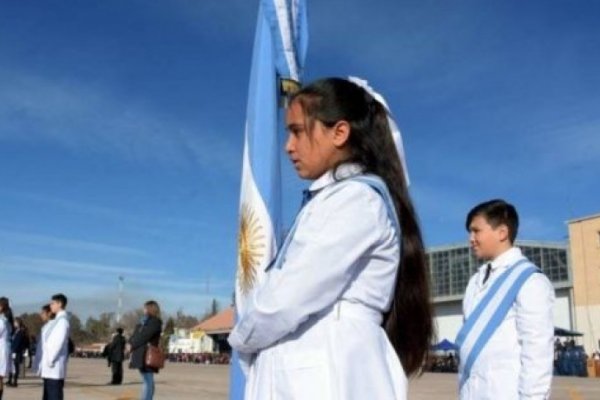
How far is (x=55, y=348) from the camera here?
984cm

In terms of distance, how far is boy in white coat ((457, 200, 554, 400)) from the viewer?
3746 millimetres

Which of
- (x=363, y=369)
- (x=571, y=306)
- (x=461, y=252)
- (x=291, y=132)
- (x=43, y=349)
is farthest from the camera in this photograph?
(x=461, y=252)

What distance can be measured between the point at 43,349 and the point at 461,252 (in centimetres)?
5931

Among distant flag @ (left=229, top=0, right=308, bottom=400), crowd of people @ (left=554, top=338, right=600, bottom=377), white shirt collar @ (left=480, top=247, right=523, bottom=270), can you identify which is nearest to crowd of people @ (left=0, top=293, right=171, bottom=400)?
distant flag @ (left=229, top=0, right=308, bottom=400)

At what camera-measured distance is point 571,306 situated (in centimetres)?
5659

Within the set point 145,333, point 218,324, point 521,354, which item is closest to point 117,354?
point 145,333

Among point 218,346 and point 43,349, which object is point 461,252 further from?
point 43,349

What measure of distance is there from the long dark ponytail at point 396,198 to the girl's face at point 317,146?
0.08 feet

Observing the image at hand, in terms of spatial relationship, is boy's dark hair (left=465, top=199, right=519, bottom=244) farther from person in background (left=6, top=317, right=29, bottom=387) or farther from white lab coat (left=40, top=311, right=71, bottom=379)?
person in background (left=6, top=317, right=29, bottom=387)

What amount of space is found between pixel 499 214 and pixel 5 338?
1147cm

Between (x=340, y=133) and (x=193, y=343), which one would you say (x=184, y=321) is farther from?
(x=340, y=133)

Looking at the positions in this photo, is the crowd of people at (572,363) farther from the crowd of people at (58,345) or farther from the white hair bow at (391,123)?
the white hair bow at (391,123)

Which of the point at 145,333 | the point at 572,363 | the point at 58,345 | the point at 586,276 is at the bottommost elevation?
the point at 572,363

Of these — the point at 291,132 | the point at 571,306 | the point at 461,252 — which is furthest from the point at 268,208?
the point at 461,252
